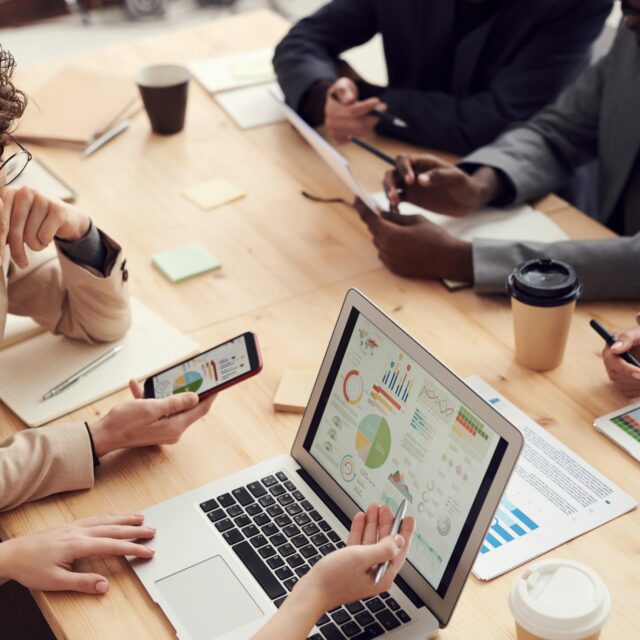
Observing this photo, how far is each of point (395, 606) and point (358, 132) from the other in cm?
124

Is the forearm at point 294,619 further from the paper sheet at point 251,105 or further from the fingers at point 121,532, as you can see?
the paper sheet at point 251,105

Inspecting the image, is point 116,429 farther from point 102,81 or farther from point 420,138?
point 102,81

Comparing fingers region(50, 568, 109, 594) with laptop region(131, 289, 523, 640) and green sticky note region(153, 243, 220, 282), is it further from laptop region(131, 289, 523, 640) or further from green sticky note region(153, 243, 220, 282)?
green sticky note region(153, 243, 220, 282)

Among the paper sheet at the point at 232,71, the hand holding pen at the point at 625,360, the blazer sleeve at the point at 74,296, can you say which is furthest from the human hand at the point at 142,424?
the paper sheet at the point at 232,71

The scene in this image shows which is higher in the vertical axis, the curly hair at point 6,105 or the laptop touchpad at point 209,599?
the curly hair at point 6,105

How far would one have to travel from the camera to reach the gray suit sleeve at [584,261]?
148 centimetres

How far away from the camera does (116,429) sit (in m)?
1.21

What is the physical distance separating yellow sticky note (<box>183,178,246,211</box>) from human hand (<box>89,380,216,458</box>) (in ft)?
2.14

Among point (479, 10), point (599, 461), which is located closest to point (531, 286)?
point (599, 461)

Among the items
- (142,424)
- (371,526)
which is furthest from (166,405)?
(371,526)

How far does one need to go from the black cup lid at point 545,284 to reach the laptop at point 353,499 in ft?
1.10

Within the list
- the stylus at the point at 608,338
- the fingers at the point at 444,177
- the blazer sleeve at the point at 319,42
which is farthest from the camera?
the blazer sleeve at the point at 319,42

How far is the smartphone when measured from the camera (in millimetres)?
1218

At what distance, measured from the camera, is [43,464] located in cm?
116
